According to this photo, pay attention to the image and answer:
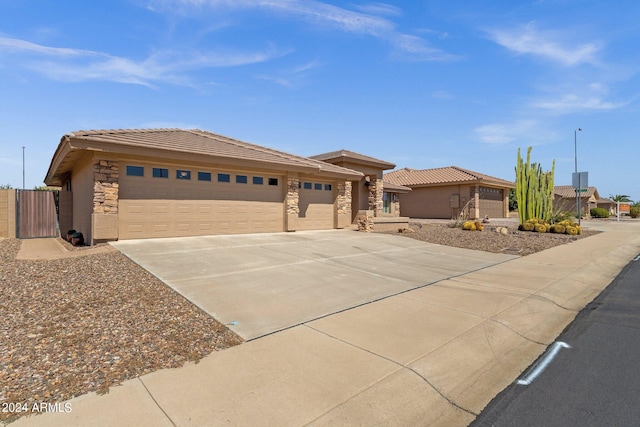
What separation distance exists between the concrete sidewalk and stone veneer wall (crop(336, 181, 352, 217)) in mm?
12641

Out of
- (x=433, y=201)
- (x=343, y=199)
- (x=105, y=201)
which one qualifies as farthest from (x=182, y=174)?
(x=433, y=201)

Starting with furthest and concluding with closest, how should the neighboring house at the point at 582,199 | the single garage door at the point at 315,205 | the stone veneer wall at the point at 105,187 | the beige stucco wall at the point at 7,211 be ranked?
the neighboring house at the point at 582,199 < the single garage door at the point at 315,205 < the beige stucco wall at the point at 7,211 < the stone veneer wall at the point at 105,187

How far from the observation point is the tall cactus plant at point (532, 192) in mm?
20625

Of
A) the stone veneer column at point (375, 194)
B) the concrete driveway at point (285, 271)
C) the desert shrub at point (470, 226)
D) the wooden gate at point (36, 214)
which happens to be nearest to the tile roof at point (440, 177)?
the stone veneer column at point (375, 194)

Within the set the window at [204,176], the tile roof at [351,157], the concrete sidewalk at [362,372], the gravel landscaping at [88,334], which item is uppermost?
the tile roof at [351,157]

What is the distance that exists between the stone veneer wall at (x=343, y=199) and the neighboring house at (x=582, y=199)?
36.2m

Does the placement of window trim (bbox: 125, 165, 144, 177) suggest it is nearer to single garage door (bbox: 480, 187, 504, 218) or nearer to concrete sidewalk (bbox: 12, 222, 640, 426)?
concrete sidewalk (bbox: 12, 222, 640, 426)

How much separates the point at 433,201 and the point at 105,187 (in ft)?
94.2

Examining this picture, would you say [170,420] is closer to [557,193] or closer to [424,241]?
[424,241]

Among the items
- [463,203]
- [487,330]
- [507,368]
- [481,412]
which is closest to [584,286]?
[487,330]

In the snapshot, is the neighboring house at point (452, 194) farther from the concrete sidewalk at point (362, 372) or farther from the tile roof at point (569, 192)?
the concrete sidewalk at point (362, 372)

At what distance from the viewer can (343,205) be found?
743 inches

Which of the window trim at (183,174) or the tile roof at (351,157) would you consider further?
the tile roof at (351,157)

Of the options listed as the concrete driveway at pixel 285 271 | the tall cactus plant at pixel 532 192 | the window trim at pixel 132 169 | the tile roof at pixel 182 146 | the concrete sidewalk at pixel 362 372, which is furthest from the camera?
the tall cactus plant at pixel 532 192
